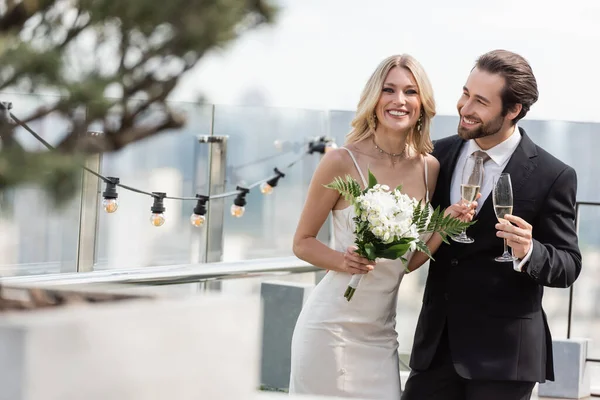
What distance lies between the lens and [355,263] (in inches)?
108

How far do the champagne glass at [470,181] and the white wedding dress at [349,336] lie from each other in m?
0.36

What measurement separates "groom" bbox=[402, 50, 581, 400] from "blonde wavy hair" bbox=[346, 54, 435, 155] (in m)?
0.19

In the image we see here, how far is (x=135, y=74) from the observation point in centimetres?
131

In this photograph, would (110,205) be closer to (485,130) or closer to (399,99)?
(399,99)

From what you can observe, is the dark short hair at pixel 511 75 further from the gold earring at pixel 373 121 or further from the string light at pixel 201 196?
the string light at pixel 201 196

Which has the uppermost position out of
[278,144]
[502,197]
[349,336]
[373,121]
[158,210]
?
[278,144]

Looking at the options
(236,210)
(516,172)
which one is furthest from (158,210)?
(516,172)

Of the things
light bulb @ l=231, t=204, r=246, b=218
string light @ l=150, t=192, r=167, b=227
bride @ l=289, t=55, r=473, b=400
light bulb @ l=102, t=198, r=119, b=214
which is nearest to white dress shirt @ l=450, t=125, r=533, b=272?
bride @ l=289, t=55, r=473, b=400

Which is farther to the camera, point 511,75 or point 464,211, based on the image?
point 511,75

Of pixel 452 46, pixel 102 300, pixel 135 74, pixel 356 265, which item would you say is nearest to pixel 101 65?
pixel 135 74

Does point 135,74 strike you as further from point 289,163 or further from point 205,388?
point 289,163

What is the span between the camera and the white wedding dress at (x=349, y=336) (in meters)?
2.90

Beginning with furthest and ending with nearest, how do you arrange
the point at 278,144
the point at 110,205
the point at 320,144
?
the point at 278,144, the point at 320,144, the point at 110,205

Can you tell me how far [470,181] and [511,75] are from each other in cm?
37
